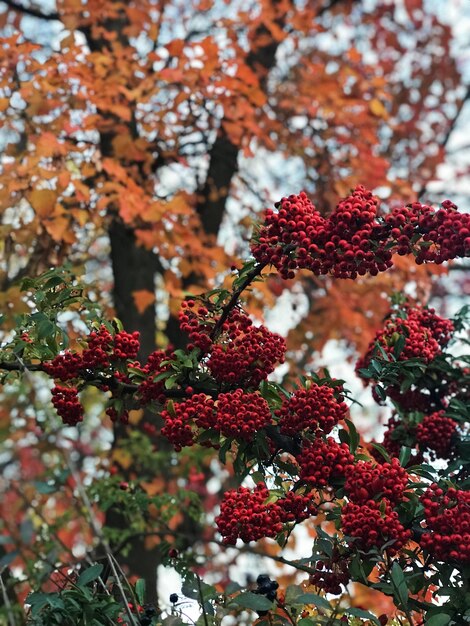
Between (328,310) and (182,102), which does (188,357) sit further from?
(328,310)

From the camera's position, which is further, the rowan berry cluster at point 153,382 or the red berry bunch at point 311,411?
the rowan berry cluster at point 153,382

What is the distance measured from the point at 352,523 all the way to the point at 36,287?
1.48 m

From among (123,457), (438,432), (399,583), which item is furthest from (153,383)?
(123,457)

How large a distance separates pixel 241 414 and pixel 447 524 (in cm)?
75

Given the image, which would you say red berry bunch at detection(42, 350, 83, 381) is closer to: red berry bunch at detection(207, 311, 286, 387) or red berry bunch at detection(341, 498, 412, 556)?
red berry bunch at detection(207, 311, 286, 387)

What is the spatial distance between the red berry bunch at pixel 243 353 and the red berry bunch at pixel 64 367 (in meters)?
0.48

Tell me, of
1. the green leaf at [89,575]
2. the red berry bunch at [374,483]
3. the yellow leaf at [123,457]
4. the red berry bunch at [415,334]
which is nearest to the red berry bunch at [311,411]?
the red berry bunch at [374,483]

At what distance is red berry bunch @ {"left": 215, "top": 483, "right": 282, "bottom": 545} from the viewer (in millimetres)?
2539

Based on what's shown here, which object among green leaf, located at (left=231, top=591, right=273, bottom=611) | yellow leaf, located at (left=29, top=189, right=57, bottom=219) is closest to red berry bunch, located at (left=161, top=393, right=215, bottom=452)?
Result: green leaf, located at (left=231, top=591, right=273, bottom=611)

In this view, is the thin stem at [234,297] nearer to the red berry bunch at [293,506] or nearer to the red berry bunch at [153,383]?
the red berry bunch at [153,383]

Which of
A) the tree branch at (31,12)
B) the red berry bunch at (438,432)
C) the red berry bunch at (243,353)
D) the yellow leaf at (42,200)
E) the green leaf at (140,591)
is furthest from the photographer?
the tree branch at (31,12)

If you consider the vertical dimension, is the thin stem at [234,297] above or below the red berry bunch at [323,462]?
above

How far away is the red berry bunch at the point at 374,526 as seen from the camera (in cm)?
249

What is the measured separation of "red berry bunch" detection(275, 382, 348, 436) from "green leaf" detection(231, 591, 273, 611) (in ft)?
1.98
